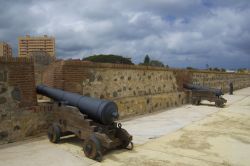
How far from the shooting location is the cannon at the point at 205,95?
14.0m

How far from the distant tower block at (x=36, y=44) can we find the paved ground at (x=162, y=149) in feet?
29.1

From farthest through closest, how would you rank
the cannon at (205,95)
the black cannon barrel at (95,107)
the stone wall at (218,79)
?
the stone wall at (218,79), the cannon at (205,95), the black cannon barrel at (95,107)

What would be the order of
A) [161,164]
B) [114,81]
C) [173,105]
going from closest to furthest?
[161,164] < [114,81] < [173,105]

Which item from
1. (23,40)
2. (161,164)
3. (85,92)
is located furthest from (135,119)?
(23,40)

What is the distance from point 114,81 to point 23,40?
8.60 m

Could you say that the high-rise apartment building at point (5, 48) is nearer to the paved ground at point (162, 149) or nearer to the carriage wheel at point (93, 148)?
the paved ground at point (162, 149)

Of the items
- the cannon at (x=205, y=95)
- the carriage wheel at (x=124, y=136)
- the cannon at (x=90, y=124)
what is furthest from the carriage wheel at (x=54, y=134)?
the cannon at (x=205, y=95)

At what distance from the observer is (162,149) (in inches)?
243

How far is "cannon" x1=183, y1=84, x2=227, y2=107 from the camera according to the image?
14.0m

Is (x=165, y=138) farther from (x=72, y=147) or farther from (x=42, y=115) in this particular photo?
(x=42, y=115)

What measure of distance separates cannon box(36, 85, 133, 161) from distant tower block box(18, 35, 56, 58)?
31.7 ft

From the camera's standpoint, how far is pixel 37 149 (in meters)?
5.93

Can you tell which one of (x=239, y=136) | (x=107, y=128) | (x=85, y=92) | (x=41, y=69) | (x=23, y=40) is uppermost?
(x=23, y=40)

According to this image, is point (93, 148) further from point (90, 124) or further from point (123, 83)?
point (123, 83)
